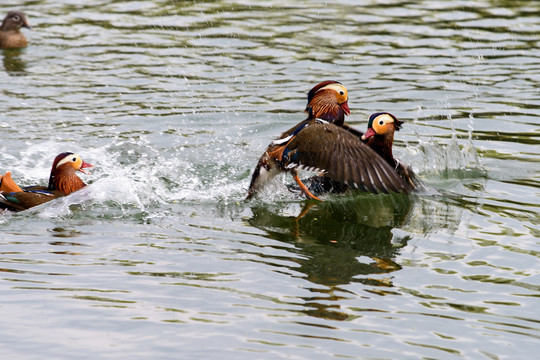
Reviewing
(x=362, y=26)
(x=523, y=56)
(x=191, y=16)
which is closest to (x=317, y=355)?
(x=523, y=56)

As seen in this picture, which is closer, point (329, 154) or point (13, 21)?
point (329, 154)

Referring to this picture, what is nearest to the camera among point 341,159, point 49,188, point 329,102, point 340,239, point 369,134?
point 340,239

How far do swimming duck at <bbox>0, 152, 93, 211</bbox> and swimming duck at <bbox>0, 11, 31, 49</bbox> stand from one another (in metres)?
7.14

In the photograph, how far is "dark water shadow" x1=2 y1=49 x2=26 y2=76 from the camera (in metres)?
13.7

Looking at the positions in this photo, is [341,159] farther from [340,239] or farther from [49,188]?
[49,188]

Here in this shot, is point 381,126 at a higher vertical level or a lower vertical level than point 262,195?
higher

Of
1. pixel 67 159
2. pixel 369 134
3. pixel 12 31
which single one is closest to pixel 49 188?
pixel 67 159

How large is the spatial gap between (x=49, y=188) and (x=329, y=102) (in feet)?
9.27

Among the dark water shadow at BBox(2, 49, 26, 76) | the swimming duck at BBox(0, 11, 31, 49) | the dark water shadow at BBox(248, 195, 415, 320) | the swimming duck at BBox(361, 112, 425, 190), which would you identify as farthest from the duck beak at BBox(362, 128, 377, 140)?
the swimming duck at BBox(0, 11, 31, 49)

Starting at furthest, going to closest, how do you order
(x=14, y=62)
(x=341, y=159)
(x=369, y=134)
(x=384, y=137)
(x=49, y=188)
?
(x=14, y=62), (x=49, y=188), (x=384, y=137), (x=369, y=134), (x=341, y=159)

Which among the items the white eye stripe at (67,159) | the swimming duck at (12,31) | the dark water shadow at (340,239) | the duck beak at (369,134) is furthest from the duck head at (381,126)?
the swimming duck at (12,31)

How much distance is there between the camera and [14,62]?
46.9 ft

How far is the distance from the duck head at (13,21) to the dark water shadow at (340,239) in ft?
27.1

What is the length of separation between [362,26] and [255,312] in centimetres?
1016
